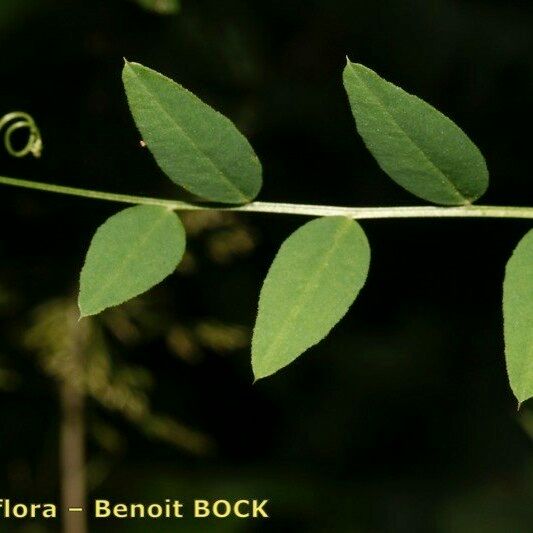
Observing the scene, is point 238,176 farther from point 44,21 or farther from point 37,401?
point 37,401

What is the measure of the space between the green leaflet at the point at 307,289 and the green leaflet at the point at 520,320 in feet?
0.40

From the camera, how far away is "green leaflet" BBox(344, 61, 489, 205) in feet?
2.67

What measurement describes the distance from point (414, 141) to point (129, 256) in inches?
10.0

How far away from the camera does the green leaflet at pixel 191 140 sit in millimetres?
822

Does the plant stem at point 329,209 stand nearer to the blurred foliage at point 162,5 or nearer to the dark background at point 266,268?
the blurred foliage at point 162,5

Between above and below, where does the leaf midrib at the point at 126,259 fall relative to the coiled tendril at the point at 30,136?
below

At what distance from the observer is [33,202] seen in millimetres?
1592

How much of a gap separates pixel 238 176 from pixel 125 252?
12 cm

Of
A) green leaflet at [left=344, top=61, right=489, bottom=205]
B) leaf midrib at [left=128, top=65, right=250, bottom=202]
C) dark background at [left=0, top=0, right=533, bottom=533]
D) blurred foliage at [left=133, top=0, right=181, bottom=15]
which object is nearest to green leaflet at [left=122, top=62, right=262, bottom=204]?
leaf midrib at [left=128, top=65, right=250, bottom=202]

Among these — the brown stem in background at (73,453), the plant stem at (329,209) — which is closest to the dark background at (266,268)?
the brown stem in background at (73,453)

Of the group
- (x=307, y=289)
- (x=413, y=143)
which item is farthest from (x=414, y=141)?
(x=307, y=289)

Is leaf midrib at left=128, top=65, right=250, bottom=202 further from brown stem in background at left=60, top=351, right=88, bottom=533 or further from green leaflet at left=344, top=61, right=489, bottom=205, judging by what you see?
brown stem in background at left=60, top=351, right=88, bottom=533

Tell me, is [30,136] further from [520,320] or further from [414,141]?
[520,320]

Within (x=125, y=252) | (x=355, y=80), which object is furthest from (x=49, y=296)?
(x=355, y=80)
